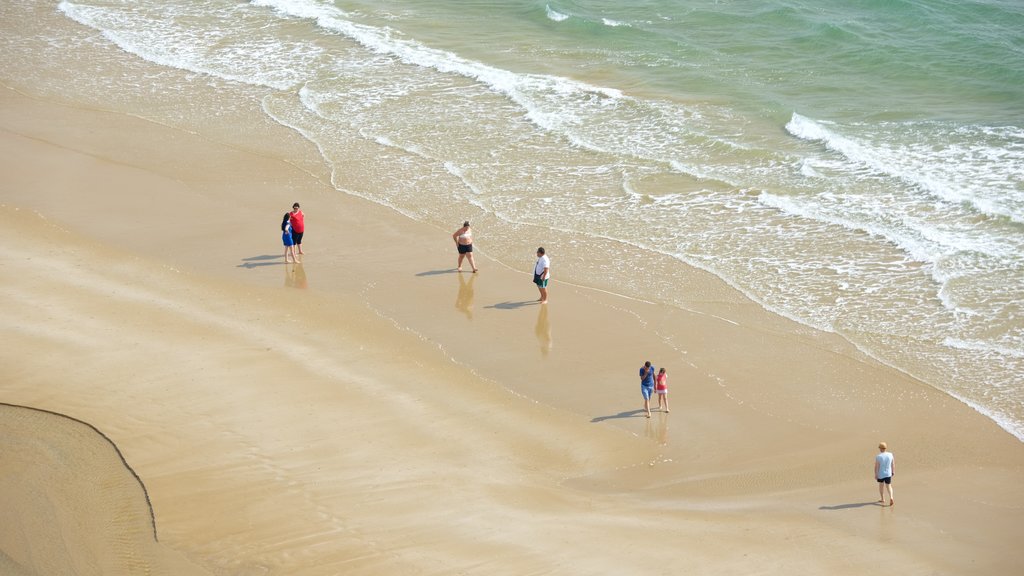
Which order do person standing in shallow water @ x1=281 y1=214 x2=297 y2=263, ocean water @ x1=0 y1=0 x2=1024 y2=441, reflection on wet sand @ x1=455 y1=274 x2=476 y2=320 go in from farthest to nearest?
ocean water @ x1=0 y1=0 x2=1024 y2=441
person standing in shallow water @ x1=281 y1=214 x2=297 y2=263
reflection on wet sand @ x1=455 y1=274 x2=476 y2=320

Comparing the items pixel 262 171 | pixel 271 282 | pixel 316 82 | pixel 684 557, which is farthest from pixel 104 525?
pixel 316 82

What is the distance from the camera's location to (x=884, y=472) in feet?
40.5

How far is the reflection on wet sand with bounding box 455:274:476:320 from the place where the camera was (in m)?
17.0

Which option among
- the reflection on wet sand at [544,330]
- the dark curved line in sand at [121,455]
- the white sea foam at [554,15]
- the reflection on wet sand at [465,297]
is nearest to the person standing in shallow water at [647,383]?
the reflection on wet sand at [544,330]

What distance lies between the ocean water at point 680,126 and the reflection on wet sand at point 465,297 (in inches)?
58.2

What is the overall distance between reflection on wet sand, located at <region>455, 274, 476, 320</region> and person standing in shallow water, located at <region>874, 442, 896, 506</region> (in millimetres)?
6708

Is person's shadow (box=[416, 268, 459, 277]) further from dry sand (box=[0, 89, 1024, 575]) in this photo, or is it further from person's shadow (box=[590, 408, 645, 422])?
person's shadow (box=[590, 408, 645, 422])

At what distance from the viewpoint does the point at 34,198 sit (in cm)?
1998

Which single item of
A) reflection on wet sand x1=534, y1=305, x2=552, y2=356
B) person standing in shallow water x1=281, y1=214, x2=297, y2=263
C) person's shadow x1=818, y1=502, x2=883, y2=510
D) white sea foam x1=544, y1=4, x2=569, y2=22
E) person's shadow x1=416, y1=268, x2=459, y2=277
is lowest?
person's shadow x1=818, y1=502, x2=883, y2=510

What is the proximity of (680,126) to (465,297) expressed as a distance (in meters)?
10.2

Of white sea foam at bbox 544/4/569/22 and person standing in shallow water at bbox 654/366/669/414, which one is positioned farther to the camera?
white sea foam at bbox 544/4/569/22

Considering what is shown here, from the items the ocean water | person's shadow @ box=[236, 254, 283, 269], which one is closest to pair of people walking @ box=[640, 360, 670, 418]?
the ocean water

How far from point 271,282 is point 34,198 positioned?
5772 millimetres

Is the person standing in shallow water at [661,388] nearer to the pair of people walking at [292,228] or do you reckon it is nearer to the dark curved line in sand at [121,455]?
the dark curved line in sand at [121,455]
